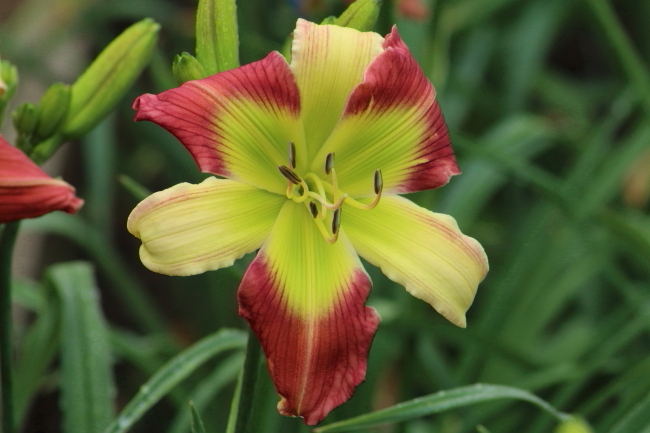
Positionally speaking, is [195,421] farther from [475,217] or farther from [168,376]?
[475,217]

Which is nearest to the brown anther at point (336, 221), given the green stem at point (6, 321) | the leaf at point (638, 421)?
the green stem at point (6, 321)

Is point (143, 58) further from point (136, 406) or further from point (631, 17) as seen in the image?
point (631, 17)

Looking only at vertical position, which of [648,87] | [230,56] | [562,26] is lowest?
[562,26]

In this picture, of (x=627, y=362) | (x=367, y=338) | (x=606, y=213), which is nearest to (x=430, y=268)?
(x=367, y=338)

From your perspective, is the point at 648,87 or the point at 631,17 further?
the point at 631,17

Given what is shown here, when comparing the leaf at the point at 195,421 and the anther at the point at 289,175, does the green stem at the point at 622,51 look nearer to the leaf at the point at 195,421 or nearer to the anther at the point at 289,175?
the anther at the point at 289,175

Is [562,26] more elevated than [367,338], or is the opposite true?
[367,338]
